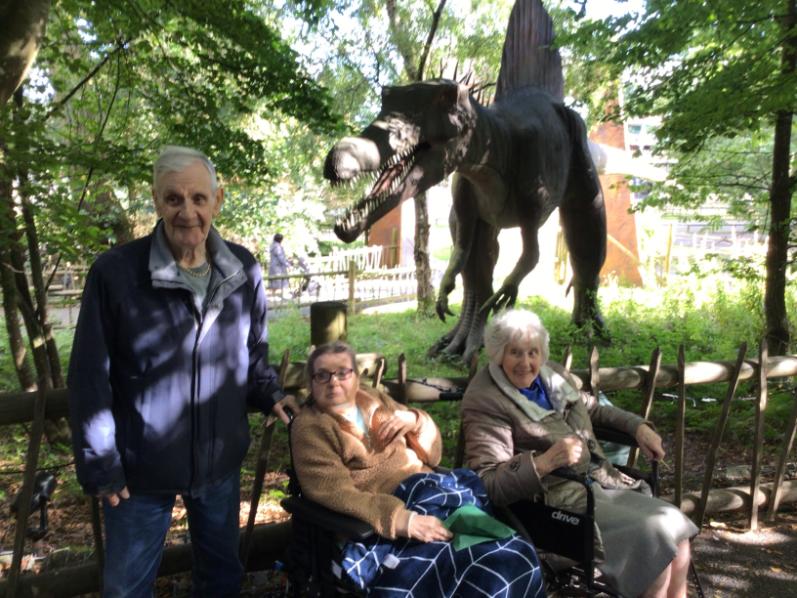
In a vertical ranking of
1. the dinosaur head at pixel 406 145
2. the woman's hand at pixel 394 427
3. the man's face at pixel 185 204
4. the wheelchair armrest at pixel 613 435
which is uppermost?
the dinosaur head at pixel 406 145

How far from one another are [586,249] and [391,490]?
4229mm

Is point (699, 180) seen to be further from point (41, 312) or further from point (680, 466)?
point (41, 312)

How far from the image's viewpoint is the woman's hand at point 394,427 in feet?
7.51

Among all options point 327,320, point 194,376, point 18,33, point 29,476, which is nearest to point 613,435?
point 327,320

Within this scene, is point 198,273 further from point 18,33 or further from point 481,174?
point 481,174

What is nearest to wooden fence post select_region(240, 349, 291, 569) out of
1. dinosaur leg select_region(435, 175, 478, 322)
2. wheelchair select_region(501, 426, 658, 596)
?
wheelchair select_region(501, 426, 658, 596)

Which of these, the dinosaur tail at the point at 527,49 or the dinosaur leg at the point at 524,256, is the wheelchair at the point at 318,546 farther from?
the dinosaur tail at the point at 527,49

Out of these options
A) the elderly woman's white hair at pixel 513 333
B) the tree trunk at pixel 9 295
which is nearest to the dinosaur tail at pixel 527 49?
the elderly woman's white hair at pixel 513 333

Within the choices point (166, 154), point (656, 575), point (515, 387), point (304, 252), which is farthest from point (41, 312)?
point (304, 252)

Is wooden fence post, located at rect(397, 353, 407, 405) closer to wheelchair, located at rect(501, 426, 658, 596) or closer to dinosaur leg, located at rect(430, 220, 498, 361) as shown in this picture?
wheelchair, located at rect(501, 426, 658, 596)

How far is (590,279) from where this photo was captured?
6.07 metres

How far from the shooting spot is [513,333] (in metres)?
2.51

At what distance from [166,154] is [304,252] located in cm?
1274

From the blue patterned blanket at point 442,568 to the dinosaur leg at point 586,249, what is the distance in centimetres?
417
